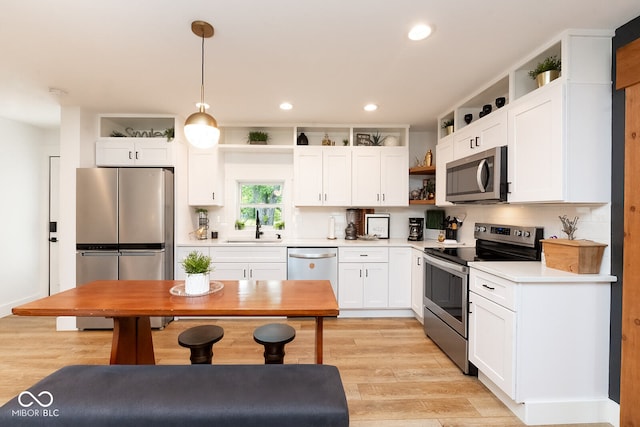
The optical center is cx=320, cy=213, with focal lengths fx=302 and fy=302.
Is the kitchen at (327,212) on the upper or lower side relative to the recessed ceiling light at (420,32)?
lower

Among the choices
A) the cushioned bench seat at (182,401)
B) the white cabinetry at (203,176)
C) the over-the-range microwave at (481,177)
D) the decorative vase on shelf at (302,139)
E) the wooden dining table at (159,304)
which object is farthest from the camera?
the decorative vase on shelf at (302,139)

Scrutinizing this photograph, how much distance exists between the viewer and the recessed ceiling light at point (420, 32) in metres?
1.88

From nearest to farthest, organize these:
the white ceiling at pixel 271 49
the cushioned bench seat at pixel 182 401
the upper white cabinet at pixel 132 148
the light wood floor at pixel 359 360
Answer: the cushioned bench seat at pixel 182 401 < the white ceiling at pixel 271 49 < the light wood floor at pixel 359 360 < the upper white cabinet at pixel 132 148

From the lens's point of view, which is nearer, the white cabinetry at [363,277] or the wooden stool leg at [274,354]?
the wooden stool leg at [274,354]

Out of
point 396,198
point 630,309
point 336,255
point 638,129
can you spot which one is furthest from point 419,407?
point 396,198

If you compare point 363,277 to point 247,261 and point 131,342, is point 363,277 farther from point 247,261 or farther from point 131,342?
point 131,342

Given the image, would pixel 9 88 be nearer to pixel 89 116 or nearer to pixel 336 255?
pixel 89 116

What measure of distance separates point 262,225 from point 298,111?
1685mm

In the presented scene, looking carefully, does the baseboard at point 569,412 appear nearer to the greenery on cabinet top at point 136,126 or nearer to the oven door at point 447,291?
the oven door at point 447,291

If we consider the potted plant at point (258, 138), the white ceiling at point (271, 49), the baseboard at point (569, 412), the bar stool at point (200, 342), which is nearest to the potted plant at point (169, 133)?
the white ceiling at point (271, 49)

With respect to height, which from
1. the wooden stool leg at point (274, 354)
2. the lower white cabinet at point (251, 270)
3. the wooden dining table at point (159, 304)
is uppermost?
the wooden dining table at point (159, 304)

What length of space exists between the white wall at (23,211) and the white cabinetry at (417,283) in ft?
16.3

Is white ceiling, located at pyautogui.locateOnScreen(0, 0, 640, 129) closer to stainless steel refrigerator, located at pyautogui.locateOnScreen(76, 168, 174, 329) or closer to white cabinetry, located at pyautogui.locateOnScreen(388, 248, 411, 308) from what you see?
stainless steel refrigerator, located at pyautogui.locateOnScreen(76, 168, 174, 329)

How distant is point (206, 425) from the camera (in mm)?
1186
